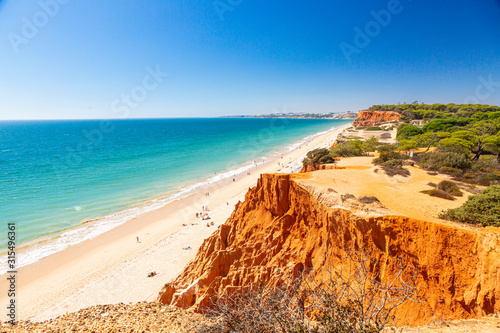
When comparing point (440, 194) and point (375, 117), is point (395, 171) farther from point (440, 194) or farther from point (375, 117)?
point (375, 117)

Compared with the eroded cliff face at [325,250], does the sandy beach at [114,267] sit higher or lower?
lower

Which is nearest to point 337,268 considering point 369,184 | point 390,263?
point 390,263

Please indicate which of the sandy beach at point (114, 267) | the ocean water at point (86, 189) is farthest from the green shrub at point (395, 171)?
the ocean water at point (86, 189)

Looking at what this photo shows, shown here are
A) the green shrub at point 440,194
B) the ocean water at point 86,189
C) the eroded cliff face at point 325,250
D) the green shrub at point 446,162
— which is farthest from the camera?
the ocean water at point 86,189

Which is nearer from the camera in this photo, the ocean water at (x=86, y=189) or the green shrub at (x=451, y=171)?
the green shrub at (x=451, y=171)

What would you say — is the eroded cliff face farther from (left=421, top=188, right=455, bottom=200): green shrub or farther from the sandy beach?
the sandy beach

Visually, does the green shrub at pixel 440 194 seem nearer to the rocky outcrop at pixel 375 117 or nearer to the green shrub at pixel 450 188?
the green shrub at pixel 450 188
